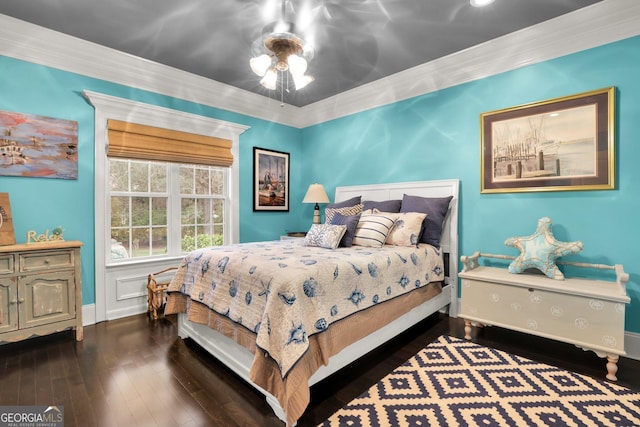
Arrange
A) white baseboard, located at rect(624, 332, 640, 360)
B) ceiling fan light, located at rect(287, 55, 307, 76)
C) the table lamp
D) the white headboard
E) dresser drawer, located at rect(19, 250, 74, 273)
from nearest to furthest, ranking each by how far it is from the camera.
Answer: ceiling fan light, located at rect(287, 55, 307, 76) < white baseboard, located at rect(624, 332, 640, 360) < dresser drawer, located at rect(19, 250, 74, 273) < the white headboard < the table lamp

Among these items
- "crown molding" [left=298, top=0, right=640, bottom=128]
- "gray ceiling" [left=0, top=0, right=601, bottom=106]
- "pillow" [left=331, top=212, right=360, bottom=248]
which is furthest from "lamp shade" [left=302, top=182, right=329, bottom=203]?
"gray ceiling" [left=0, top=0, right=601, bottom=106]

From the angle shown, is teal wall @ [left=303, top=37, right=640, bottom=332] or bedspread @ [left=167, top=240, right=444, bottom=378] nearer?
bedspread @ [left=167, top=240, right=444, bottom=378]

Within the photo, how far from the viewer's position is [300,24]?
255cm

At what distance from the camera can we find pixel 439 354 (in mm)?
2330

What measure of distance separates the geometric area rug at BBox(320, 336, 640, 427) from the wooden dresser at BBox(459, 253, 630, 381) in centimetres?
25

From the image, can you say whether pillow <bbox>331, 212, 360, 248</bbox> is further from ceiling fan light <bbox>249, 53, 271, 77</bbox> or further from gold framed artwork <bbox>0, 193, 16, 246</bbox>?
gold framed artwork <bbox>0, 193, 16, 246</bbox>

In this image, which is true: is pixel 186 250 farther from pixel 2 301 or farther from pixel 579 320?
pixel 579 320

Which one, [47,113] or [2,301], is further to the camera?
[47,113]

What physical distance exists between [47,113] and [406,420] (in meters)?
3.82

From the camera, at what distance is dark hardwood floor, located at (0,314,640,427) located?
164 cm

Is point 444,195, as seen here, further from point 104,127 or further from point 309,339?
point 104,127

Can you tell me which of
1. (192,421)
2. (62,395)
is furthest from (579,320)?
(62,395)

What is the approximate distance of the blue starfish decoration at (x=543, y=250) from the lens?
2.36 metres

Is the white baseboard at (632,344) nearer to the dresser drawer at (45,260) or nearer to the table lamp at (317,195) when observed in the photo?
the table lamp at (317,195)
